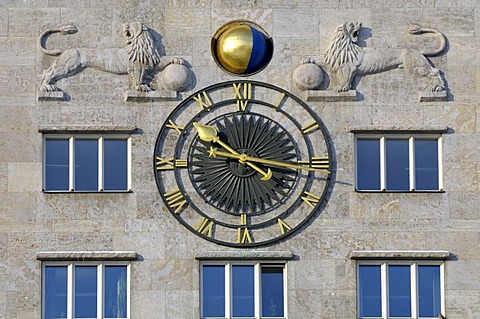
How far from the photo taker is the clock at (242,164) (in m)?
49.9

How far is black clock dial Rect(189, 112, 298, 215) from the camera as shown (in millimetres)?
50000

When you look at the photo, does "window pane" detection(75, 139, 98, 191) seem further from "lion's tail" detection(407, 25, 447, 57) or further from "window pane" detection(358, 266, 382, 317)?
"lion's tail" detection(407, 25, 447, 57)

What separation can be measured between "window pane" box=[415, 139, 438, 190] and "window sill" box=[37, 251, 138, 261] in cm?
609

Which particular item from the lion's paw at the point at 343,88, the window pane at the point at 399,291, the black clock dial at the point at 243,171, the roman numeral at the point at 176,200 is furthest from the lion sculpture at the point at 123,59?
the window pane at the point at 399,291

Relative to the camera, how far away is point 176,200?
164 ft

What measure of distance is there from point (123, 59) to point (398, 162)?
6.03 m

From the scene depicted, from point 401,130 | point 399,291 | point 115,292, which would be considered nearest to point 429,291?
point 399,291

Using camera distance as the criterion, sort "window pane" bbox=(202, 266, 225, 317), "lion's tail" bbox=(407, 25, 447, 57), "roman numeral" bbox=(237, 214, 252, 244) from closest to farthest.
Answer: "window pane" bbox=(202, 266, 225, 317) < "roman numeral" bbox=(237, 214, 252, 244) < "lion's tail" bbox=(407, 25, 447, 57)

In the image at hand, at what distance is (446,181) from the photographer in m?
50.3

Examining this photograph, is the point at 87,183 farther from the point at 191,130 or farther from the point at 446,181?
the point at 446,181

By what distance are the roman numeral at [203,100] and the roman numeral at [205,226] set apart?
2.32 metres

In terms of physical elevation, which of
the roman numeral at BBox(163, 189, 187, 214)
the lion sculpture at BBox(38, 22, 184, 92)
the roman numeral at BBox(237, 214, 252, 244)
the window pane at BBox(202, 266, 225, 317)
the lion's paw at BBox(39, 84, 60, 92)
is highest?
the lion sculpture at BBox(38, 22, 184, 92)

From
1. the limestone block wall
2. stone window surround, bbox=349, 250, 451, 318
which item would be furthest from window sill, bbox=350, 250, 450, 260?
the limestone block wall

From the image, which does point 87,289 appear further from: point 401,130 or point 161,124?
point 401,130
